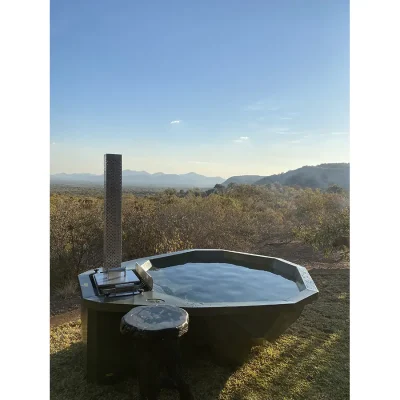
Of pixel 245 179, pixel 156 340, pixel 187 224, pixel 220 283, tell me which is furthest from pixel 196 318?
pixel 245 179

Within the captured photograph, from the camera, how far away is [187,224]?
444 cm

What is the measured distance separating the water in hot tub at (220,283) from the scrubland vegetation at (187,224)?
135 cm

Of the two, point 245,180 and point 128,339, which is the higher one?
point 245,180

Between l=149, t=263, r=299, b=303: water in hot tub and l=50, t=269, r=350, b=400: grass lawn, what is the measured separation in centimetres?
32

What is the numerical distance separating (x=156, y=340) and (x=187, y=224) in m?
3.12

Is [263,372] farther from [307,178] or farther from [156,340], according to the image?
[307,178]

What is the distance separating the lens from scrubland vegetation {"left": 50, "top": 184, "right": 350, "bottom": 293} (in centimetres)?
369

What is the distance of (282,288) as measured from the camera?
227 centimetres

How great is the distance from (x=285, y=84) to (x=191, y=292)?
2.43 m

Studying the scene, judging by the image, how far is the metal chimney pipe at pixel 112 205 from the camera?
2.02 metres

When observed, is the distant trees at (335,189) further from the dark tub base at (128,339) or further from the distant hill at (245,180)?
the dark tub base at (128,339)

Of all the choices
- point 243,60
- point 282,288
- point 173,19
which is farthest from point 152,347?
point 243,60
